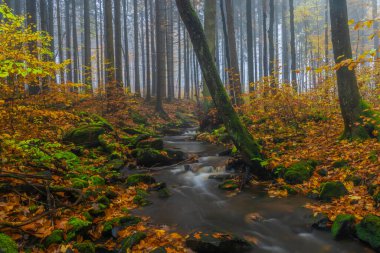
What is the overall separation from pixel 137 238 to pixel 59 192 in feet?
6.91

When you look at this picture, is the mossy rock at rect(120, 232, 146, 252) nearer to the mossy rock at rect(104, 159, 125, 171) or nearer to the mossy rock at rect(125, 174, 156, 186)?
the mossy rock at rect(125, 174, 156, 186)

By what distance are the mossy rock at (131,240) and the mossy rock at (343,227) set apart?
10.7 ft

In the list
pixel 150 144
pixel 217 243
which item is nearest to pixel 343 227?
pixel 217 243

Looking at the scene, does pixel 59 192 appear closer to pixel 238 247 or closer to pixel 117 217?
pixel 117 217

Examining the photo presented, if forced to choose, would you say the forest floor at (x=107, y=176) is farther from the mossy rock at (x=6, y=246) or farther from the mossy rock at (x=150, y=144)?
the mossy rock at (x=6, y=246)

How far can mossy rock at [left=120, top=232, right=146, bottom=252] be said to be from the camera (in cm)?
446

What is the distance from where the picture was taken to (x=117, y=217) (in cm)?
546

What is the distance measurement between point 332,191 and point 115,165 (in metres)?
5.89

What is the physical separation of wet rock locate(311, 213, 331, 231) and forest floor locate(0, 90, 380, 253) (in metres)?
0.14

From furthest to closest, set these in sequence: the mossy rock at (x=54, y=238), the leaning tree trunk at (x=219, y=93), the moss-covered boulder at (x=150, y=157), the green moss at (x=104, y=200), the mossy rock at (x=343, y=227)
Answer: the moss-covered boulder at (x=150, y=157), the leaning tree trunk at (x=219, y=93), the green moss at (x=104, y=200), the mossy rock at (x=343, y=227), the mossy rock at (x=54, y=238)

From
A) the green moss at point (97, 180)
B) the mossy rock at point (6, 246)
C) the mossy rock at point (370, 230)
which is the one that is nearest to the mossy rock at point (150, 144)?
the green moss at point (97, 180)

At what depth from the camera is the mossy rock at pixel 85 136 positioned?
9.73 m

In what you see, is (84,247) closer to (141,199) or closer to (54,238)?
(54,238)

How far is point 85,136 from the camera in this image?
1001 centimetres
